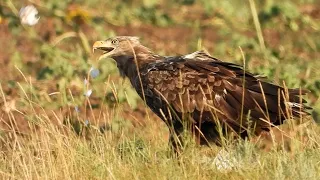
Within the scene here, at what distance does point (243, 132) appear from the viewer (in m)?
8.77

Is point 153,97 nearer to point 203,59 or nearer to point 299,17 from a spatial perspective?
point 203,59

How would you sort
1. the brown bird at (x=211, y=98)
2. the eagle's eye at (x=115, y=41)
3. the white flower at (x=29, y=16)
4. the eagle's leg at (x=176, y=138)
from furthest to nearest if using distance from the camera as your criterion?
1. the white flower at (x=29, y=16)
2. the eagle's eye at (x=115, y=41)
3. the brown bird at (x=211, y=98)
4. the eagle's leg at (x=176, y=138)

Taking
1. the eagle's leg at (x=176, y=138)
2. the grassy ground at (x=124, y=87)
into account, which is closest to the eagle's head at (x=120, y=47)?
the grassy ground at (x=124, y=87)

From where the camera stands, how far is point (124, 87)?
10516mm

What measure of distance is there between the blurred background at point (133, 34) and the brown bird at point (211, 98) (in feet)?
4.62

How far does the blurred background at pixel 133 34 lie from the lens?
36.7 feet

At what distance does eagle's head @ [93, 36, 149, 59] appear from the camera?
387 inches

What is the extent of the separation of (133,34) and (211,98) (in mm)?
6112

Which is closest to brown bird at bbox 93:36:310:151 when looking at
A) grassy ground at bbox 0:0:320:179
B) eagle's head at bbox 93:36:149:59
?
grassy ground at bbox 0:0:320:179

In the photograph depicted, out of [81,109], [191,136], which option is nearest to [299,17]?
[81,109]

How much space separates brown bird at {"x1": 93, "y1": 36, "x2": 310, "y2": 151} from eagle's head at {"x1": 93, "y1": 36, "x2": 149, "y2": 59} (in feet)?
2.00

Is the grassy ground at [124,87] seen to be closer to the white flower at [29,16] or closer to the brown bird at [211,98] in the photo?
the brown bird at [211,98]

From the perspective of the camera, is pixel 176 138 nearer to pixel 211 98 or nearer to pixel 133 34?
pixel 211 98

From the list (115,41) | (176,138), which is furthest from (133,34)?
(176,138)
